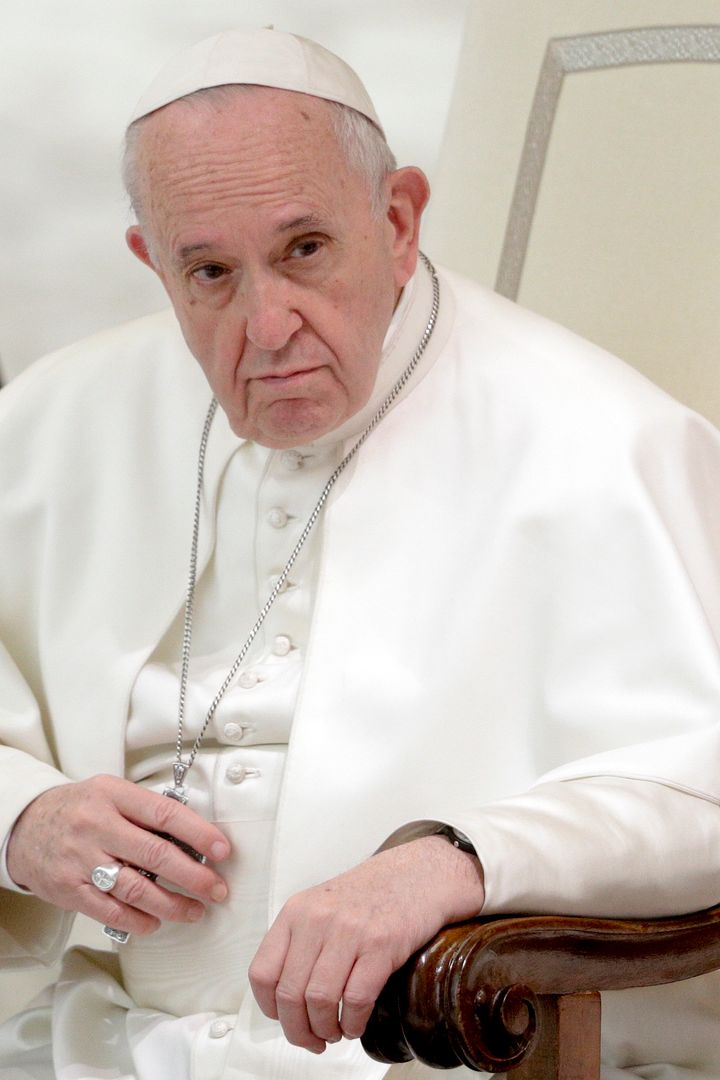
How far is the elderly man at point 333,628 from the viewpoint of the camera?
2.25 meters

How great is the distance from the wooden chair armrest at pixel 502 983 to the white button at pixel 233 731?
641 millimetres

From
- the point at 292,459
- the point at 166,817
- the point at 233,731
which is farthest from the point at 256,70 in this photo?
the point at 166,817

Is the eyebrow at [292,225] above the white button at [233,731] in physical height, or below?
above

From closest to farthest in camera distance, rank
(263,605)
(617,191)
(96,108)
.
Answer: (263,605), (617,191), (96,108)

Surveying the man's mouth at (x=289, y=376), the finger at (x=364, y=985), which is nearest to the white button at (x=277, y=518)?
the man's mouth at (x=289, y=376)

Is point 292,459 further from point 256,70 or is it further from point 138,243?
point 256,70

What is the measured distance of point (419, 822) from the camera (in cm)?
202

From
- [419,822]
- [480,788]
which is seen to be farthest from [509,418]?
[419,822]

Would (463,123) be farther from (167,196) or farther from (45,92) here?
(45,92)

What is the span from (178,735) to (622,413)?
32.4 inches

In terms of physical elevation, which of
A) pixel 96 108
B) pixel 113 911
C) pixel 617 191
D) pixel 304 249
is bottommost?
pixel 113 911

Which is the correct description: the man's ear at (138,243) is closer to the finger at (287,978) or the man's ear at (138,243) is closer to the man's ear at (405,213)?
the man's ear at (405,213)

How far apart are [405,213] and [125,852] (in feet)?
3.32

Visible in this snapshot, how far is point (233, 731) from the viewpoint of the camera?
96.9 inches
